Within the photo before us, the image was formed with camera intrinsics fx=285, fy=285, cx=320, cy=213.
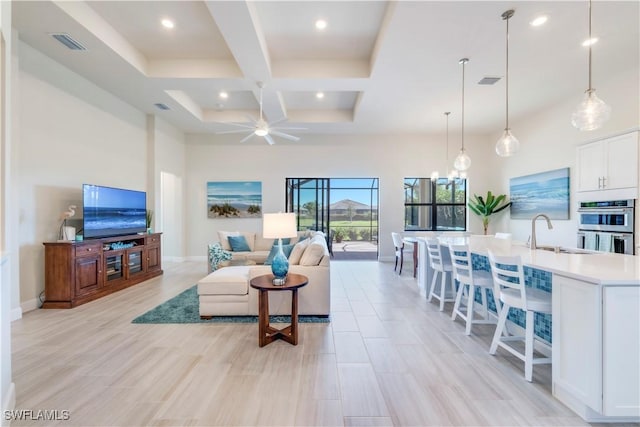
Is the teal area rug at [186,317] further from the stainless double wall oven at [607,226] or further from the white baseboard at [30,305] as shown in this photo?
the stainless double wall oven at [607,226]

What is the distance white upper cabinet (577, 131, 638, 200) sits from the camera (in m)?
4.01

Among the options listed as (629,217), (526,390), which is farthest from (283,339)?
(629,217)

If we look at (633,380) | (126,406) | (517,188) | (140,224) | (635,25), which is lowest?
(126,406)

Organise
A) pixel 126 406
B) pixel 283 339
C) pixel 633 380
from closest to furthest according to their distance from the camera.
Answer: pixel 633 380, pixel 126 406, pixel 283 339

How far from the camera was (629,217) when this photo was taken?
159 inches

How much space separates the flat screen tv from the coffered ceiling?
71.5 inches

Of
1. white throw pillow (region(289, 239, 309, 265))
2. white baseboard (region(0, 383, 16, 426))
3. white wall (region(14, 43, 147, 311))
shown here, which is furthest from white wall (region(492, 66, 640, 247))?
white wall (region(14, 43, 147, 311))

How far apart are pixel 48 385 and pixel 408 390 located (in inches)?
108

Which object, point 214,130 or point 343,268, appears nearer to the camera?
point 343,268

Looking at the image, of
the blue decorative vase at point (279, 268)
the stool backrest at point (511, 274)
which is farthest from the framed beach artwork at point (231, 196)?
the stool backrest at point (511, 274)

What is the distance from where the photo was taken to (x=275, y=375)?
2.30 meters

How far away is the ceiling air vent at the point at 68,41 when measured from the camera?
3410 mm

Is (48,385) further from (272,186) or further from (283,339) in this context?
(272,186)

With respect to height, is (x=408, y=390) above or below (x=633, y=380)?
below
